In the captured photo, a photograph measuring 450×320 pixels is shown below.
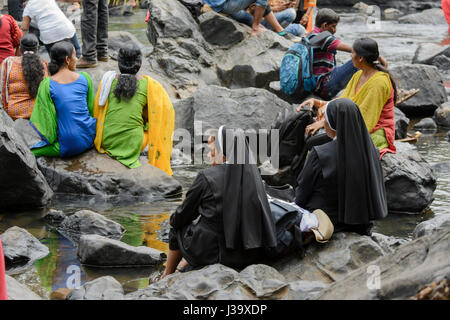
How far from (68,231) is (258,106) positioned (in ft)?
11.7

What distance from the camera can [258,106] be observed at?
9.02 meters

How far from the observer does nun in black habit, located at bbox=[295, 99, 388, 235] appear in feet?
16.5

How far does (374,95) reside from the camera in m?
6.99

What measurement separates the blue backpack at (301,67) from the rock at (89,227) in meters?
3.81

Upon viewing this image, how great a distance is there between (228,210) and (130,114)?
114 inches

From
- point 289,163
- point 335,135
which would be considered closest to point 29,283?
point 335,135

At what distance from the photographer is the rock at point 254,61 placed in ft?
35.6

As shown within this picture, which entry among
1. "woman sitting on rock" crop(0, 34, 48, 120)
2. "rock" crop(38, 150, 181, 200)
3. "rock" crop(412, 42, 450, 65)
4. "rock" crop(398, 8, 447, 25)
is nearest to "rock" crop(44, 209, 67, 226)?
"rock" crop(38, 150, 181, 200)

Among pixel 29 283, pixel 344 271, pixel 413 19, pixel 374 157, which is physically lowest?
pixel 413 19

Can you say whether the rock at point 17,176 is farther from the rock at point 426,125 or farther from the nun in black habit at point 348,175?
the rock at point 426,125

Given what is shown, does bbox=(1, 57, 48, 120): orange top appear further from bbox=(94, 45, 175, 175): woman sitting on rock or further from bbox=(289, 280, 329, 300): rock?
bbox=(289, 280, 329, 300): rock

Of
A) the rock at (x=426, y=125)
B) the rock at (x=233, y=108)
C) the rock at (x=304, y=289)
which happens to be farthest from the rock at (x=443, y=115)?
the rock at (x=304, y=289)

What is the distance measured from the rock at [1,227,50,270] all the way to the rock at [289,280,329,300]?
2174mm

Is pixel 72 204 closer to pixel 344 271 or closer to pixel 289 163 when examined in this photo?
pixel 289 163
